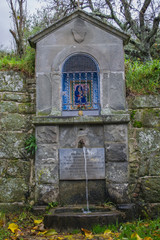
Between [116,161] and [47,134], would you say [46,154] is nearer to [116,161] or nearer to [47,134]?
[47,134]

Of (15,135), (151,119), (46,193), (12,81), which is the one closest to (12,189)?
(46,193)

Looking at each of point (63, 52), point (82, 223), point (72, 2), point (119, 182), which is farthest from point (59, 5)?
point (82, 223)

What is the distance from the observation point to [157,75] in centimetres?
545

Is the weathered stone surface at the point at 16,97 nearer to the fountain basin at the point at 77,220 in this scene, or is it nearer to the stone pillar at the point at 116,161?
the stone pillar at the point at 116,161

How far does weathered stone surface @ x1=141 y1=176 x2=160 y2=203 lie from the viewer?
475cm

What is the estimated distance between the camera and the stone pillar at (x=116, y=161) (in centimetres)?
459

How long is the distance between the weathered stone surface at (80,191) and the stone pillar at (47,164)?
0.52 ft

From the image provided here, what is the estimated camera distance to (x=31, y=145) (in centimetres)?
471

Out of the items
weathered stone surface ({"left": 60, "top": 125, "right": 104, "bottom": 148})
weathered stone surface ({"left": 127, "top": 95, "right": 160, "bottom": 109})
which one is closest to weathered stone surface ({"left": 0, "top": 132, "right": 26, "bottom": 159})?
weathered stone surface ({"left": 60, "top": 125, "right": 104, "bottom": 148})

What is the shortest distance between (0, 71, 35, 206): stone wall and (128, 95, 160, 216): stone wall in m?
2.01

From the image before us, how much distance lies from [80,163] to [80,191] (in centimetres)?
52

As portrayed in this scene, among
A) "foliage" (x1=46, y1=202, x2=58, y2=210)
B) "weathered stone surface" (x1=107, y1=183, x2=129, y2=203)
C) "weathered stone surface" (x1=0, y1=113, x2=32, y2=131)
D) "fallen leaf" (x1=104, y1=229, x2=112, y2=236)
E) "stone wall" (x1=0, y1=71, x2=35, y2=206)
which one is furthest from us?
"weathered stone surface" (x1=0, y1=113, x2=32, y2=131)

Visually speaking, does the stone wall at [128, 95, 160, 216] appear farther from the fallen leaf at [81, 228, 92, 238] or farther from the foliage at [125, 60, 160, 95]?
the fallen leaf at [81, 228, 92, 238]

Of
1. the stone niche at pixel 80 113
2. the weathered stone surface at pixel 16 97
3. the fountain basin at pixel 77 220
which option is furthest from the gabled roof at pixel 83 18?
the fountain basin at pixel 77 220
